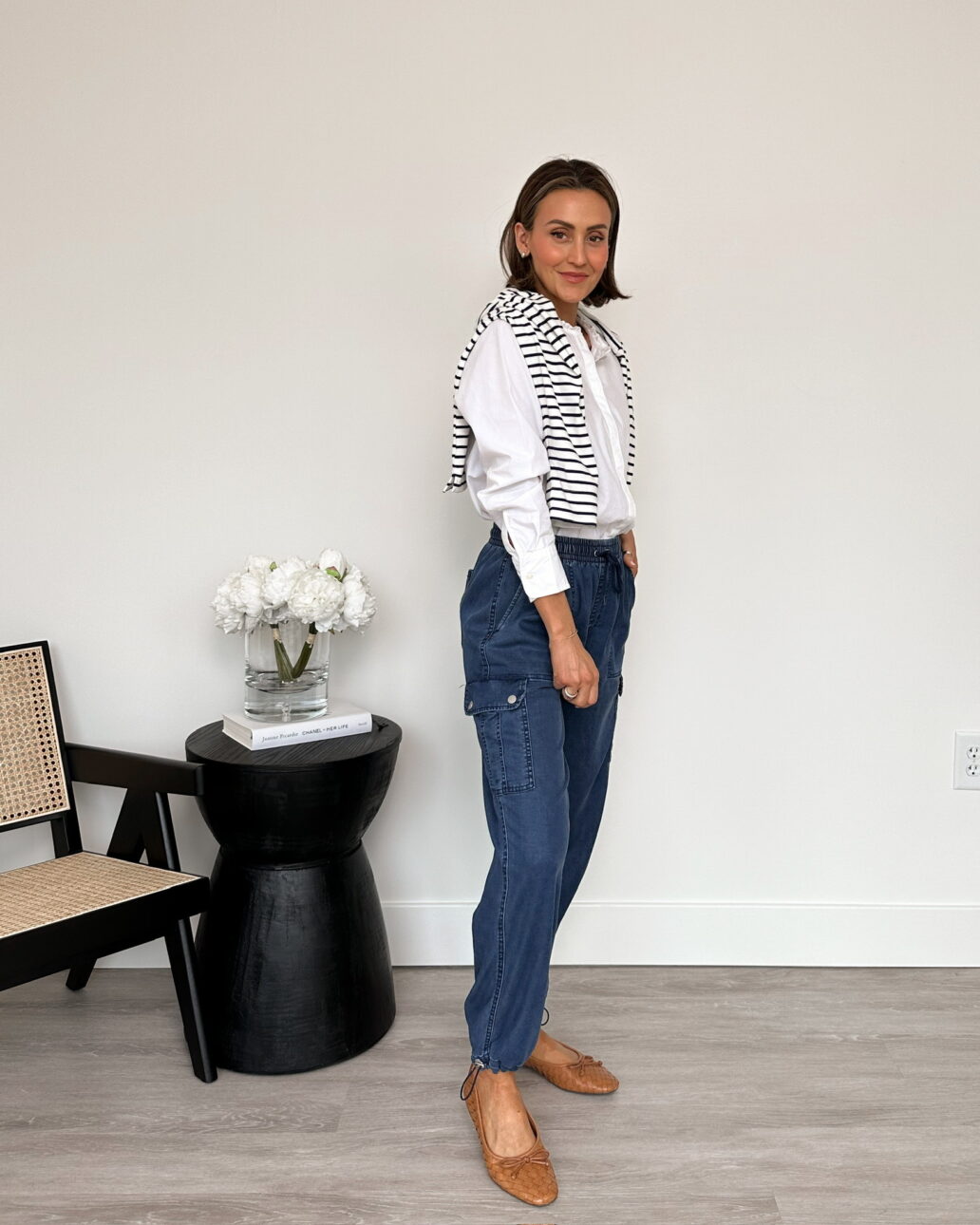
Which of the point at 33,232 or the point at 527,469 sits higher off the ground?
the point at 33,232

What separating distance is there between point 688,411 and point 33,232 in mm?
1382

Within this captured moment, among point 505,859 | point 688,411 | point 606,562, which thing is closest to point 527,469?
point 606,562

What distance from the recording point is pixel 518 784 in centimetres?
159

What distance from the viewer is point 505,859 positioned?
1.61m

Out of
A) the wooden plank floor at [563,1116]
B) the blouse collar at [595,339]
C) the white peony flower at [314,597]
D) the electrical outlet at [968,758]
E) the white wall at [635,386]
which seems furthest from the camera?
the electrical outlet at [968,758]

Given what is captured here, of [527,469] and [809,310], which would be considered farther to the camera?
[809,310]

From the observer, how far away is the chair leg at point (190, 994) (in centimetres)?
184

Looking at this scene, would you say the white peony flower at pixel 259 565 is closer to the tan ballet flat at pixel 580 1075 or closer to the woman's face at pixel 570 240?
the woman's face at pixel 570 240

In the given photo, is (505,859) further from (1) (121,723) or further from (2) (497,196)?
(2) (497,196)

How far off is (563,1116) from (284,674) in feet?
2.96

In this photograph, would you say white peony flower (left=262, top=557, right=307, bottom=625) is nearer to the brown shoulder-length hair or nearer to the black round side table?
the black round side table

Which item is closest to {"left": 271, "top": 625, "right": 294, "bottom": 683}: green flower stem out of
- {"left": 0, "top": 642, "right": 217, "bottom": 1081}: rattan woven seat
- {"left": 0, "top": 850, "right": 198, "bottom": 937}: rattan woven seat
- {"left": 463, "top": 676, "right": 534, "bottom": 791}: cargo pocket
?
{"left": 0, "top": 642, "right": 217, "bottom": 1081}: rattan woven seat

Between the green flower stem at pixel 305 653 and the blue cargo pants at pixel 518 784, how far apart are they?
0.41 m

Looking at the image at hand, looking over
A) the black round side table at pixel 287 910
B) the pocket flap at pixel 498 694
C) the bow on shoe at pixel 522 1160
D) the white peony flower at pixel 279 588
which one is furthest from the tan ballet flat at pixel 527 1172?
the white peony flower at pixel 279 588
